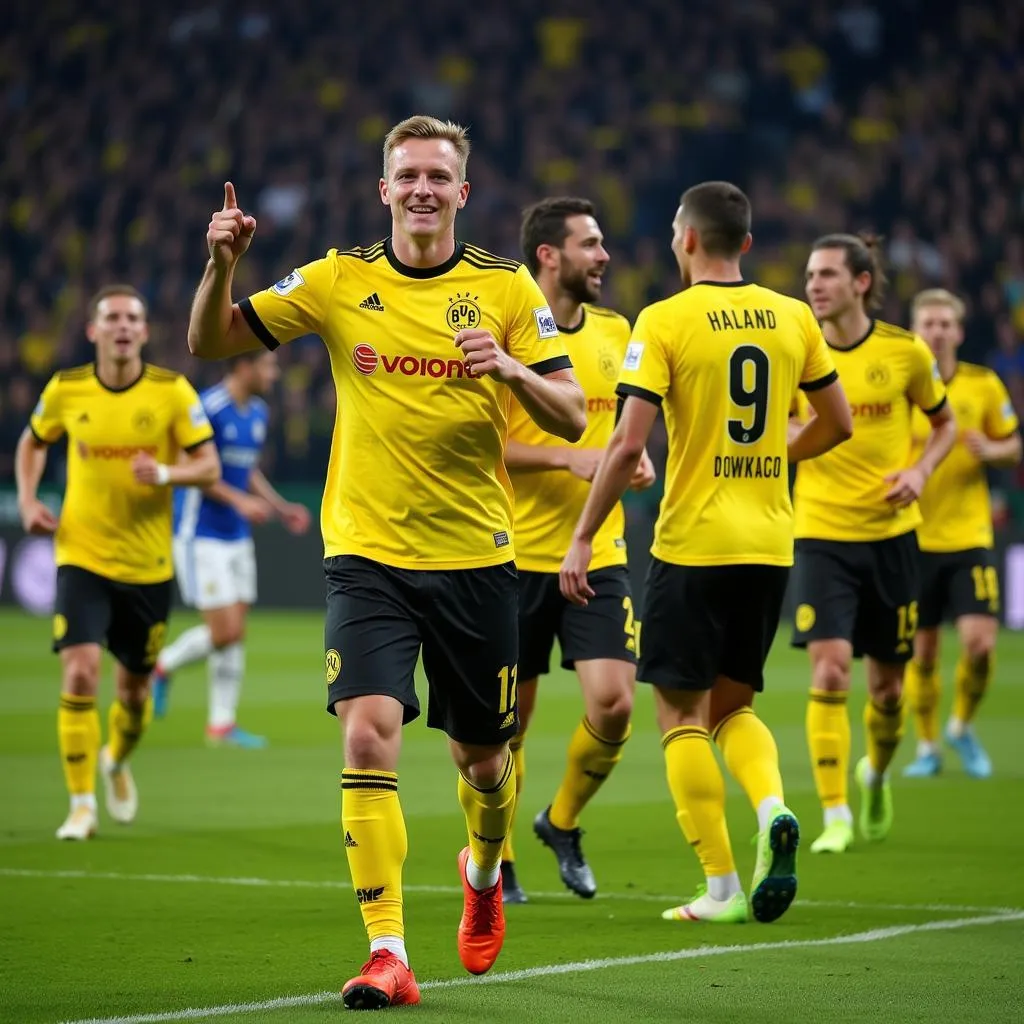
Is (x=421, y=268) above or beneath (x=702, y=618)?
above

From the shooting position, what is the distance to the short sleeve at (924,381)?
8.67m

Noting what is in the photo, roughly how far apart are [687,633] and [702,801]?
0.56 metres

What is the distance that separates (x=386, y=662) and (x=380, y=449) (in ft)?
1.97

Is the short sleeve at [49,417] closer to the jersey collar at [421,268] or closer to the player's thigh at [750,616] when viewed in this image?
the player's thigh at [750,616]

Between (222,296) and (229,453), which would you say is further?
(229,453)

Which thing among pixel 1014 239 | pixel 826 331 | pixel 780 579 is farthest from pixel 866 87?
pixel 780 579

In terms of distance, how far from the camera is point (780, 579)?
672cm

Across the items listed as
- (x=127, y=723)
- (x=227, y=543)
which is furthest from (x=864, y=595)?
(x=227, y=543)

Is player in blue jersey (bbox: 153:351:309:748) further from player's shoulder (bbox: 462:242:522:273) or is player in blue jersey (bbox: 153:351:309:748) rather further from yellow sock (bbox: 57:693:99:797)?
player's shoulder (bbox: 462:242:522:273)

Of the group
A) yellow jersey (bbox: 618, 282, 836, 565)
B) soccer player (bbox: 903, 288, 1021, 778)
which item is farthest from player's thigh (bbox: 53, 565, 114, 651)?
soccer player (bbox: 903, 288, 1021, 778)

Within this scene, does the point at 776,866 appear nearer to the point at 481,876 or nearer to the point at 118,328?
the point at 481,876

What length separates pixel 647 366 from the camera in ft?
21.5

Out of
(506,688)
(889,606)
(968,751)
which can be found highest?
(889,606)

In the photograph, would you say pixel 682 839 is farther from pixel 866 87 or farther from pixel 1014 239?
pixel 866 87
